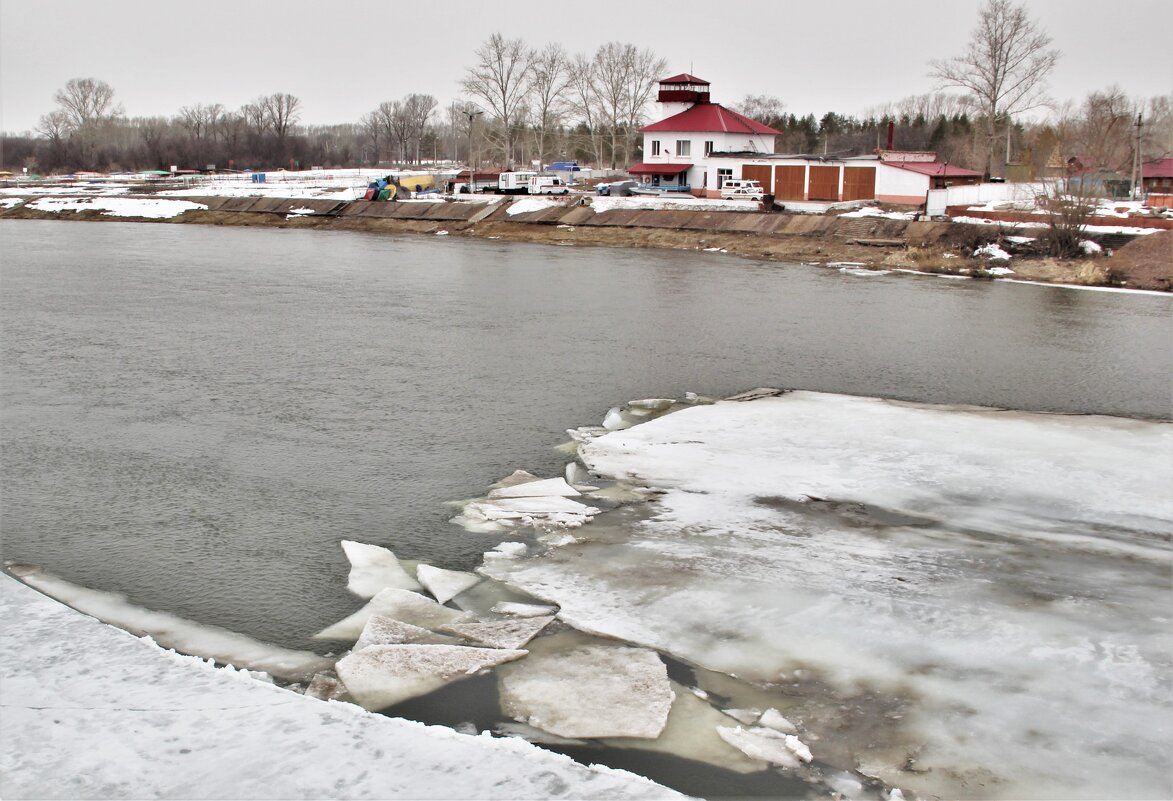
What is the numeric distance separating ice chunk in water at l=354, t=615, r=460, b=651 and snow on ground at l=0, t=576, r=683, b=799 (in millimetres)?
893

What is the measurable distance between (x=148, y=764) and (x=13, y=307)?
61.0 ft

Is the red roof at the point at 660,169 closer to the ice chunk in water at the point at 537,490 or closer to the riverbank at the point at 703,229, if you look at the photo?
the riverbank at the point at 703,229

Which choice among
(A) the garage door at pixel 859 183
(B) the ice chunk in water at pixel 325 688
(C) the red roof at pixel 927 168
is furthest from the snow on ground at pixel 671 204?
(B) the ice chunk in water at pixel 325 688

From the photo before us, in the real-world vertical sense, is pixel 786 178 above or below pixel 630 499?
above

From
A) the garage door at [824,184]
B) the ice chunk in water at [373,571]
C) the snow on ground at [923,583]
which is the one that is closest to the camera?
the snow on ground at [923,583]

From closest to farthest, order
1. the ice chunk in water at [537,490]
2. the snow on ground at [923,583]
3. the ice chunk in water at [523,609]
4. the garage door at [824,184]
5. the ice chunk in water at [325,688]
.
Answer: the snow on ground at [923,583] < the ice chunk in water at [325,688] < the ice chunk in water at [523,609] < the ice chunk in water at [537,490] < the garage door at [824,184]

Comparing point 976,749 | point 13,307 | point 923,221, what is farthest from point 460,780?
point 923,221

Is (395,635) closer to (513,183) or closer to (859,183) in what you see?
(859,183)

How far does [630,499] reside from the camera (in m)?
9.78

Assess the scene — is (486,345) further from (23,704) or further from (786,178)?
(786,178)

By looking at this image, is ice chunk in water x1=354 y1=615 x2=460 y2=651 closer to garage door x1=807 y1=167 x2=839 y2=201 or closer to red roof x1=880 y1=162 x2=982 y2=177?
red roof x1=880 y1=162 x2=982 y2=177

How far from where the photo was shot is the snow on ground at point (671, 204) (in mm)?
42500

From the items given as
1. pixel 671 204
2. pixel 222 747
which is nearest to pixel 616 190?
pixel 671 204

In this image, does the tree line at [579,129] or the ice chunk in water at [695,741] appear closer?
the ice chunk in water at [695,741]
